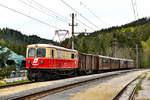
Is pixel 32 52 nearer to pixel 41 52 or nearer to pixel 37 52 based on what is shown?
pixel 37 52

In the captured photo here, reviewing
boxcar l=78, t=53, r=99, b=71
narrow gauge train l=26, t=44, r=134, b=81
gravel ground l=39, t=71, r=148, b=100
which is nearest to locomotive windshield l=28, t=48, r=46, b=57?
narrow gauge train l=26, t=44, r=134, b=81

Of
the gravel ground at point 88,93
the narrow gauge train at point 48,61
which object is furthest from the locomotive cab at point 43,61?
the gravel ground at point 88,93

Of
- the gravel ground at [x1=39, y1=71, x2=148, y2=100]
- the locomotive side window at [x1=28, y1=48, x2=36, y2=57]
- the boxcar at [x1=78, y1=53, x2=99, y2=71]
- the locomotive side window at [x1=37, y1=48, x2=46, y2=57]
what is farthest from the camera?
the boxcar at [x1=78, y1=53, x2=99, y2=71]

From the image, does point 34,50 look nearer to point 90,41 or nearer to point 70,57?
point 70,57

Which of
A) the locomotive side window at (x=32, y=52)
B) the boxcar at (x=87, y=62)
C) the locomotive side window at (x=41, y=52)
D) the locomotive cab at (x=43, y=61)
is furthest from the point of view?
the boxcar at (x=87, y=62)

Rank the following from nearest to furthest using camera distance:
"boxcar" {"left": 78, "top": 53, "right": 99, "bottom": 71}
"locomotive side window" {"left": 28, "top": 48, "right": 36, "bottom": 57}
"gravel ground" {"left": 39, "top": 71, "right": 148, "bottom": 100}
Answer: "gravel ground" {"left": 39, "top": 71, "right": 148, "bottom": 100}
"locomotive side window" {"left": 28, "top": 48, "right": 36, "bottom": 57}
"boxcar" {"left": 78, "top": 53, "right": 99, "bottom": 71}

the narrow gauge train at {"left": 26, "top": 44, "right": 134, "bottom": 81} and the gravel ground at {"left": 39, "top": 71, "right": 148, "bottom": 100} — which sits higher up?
the narrow gauge train at {"left": 26, "top": 44, "right": 134, "bottom": 81}

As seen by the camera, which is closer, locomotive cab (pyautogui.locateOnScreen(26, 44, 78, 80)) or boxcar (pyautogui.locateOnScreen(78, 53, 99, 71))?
locomotive cab (pyautogui.locateOnScreen(26, 44, 78, 80))

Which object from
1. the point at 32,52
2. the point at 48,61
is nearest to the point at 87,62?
the point at 48,61

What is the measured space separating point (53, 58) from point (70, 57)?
435 cm

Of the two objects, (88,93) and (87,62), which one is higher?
(87,62)

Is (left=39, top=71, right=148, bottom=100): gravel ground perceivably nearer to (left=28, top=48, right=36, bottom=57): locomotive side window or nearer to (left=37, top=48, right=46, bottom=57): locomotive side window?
(left=37, top=48, right=46, bottom=57): locomotive side window

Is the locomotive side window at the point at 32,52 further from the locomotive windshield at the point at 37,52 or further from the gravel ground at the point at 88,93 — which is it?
the gravel ground at the point at 88,93

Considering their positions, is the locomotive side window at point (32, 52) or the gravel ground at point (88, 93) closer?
the gravel ground at point (88, 93)
